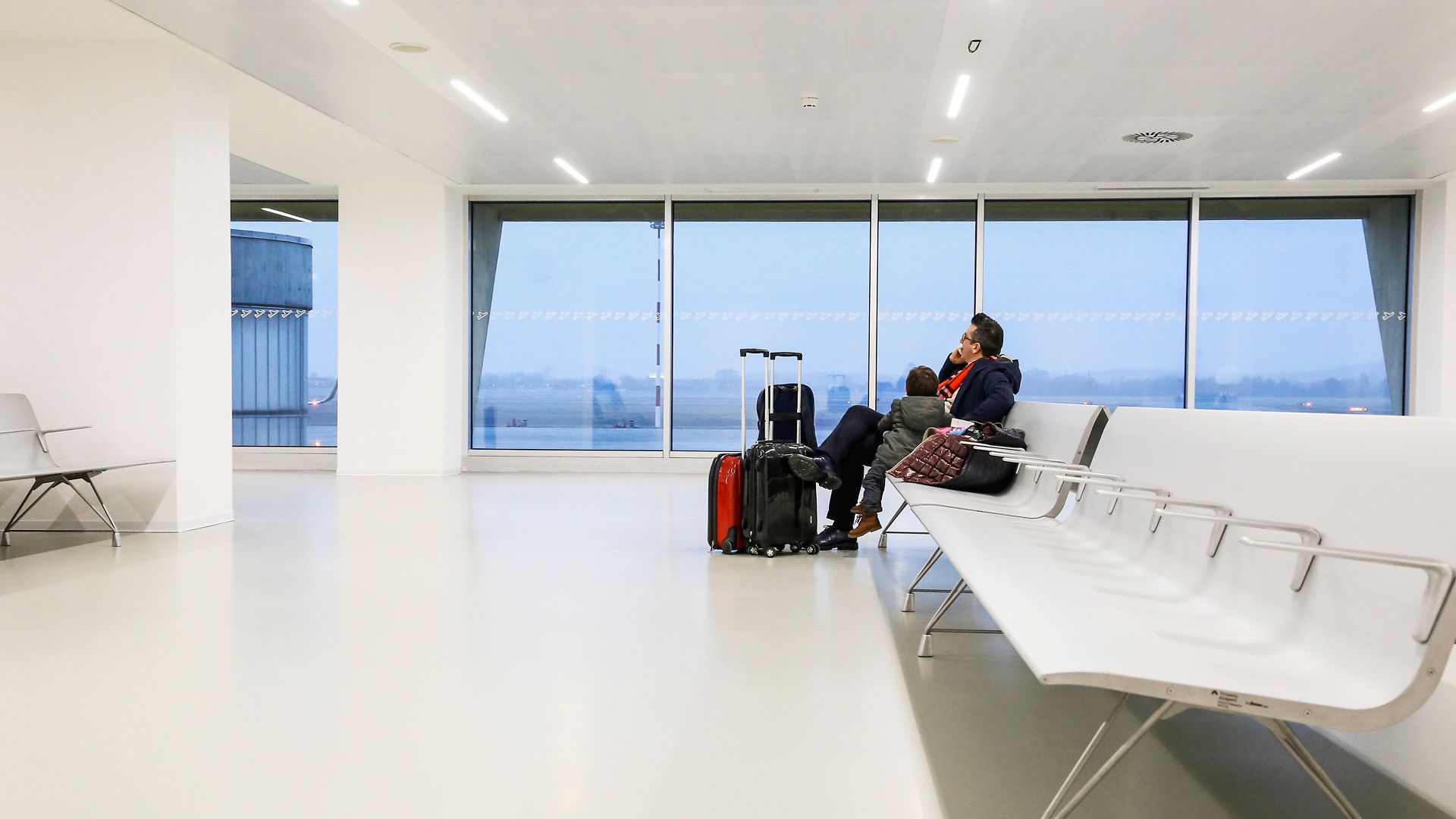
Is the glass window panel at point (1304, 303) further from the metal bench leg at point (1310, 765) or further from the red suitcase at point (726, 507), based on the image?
the metal bench leg at point (1310, 765)

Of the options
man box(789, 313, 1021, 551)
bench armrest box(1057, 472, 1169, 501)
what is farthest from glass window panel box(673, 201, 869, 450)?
bench armrest box(1057, 472, 1169, 501)

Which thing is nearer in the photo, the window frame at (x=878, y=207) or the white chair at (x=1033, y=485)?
the white chair at (x=1033, y=485)

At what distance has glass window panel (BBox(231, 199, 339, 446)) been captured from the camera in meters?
11.0

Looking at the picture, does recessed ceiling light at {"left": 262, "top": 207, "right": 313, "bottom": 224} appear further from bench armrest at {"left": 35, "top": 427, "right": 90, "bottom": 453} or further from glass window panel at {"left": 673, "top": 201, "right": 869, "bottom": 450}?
bench armrest at {"left": 35, "top": 427, "right": 90, "bottom": 453}

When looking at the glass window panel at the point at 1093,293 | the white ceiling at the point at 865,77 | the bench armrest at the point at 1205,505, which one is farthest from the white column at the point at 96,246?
the glass window panel at the point at 1093,293

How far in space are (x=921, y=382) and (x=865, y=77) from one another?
7.10ft

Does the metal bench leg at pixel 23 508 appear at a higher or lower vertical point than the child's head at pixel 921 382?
lower

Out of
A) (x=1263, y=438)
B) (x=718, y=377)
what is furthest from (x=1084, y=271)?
(x=1263, y=438)

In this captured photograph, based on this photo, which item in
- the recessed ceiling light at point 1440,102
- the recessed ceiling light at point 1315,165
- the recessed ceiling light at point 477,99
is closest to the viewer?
the recessed ceiling light at point 477,99

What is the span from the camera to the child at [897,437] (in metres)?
5.09

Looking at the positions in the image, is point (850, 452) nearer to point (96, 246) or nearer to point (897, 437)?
point (897, 437)

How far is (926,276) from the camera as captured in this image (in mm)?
10648

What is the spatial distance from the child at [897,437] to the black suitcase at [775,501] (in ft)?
0.97

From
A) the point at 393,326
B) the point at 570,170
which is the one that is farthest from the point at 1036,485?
the point at 393,326
